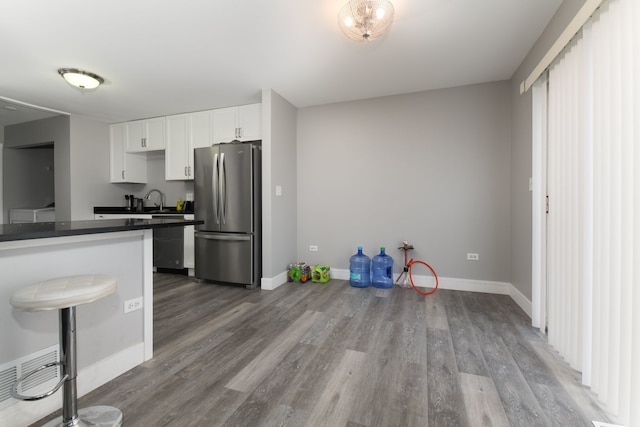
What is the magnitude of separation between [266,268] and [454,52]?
298 cm

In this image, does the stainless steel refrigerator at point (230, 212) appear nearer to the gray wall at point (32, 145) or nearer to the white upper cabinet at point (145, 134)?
the white upper cabinet at point (145, 134)

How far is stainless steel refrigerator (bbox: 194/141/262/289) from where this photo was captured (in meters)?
3.19

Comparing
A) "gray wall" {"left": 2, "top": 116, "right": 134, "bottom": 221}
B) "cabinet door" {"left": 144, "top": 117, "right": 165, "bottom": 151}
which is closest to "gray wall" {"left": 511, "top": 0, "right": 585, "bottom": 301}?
"cabinet door" {"left": 144, "top": 117, "right": 165, "bottom": 151}

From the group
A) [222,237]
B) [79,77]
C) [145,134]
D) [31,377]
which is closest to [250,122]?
[222,237]

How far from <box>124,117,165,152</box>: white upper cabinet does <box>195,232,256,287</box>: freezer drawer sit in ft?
6.18

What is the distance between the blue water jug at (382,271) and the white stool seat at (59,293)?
8.94ft

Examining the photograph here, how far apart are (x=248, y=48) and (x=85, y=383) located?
104 inches

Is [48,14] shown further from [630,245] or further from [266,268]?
[630,245]

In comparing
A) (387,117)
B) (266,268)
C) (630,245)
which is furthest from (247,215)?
(630,245)

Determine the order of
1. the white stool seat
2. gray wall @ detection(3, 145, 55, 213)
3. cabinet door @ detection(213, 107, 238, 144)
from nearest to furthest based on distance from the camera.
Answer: the white stool seat → cabinet door @ detection(213, 107, 238, 144) → gray wall @ detection(3, 145, 55, 213)

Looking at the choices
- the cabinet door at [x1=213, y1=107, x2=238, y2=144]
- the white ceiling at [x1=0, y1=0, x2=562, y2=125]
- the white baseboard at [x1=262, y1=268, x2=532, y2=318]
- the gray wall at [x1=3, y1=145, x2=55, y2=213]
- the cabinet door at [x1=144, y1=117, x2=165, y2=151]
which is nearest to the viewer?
the white ceiling at [x1=0, y1=0, x2=562, y2=125]

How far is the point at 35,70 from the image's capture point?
276 centimetres

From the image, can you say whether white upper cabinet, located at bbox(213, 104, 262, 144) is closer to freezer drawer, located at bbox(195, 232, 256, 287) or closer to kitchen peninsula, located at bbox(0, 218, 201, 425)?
freezer drawer, located at bbox(195, 232, 256, 287)

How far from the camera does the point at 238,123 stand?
3.62m
